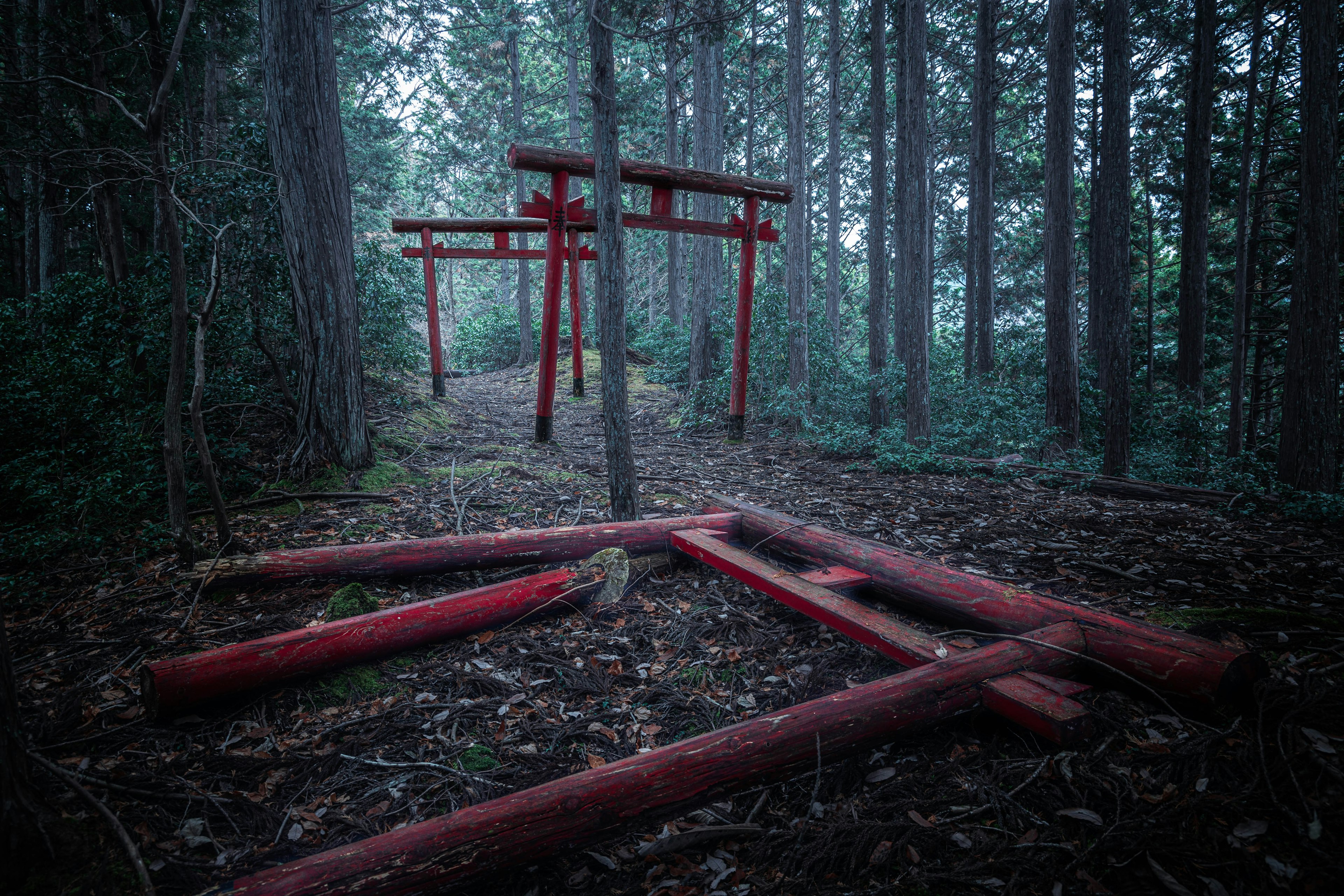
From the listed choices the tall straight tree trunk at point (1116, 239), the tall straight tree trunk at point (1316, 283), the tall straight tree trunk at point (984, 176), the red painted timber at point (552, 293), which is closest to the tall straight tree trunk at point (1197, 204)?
the tall straight tree trunk at point (1116, 239)

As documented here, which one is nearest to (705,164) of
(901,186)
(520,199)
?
(901,186)

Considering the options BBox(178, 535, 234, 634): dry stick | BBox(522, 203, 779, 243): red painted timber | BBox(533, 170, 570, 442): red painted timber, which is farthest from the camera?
BBox(522, 203, 779, 243): red painted timber

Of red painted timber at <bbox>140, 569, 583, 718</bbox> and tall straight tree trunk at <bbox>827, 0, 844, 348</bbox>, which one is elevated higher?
tall straight tree trunk at <bbox>827, 0, 844, 348</bbox>

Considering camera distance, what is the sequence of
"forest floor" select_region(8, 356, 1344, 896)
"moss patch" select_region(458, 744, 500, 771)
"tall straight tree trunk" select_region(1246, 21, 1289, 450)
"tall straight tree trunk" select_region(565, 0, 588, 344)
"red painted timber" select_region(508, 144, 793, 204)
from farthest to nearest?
"tall straight tree trunk" select_region(565, 0, 588, 344) < "tall straight tree trunk" select_region(1246, 21, 1289, 450) < "red painted timber" select_region(508, 144, 793, 204) < "moss patch" select_region(458, 744, 500, 771) < "forest floor" select_region(8, 356, 1344, 896)

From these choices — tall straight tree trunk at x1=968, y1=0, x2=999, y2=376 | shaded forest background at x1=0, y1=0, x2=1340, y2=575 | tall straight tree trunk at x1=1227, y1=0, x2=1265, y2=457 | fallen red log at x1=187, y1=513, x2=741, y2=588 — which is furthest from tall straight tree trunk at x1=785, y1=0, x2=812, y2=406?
tall straight tree trunk at x1=1227, y1=0, x2=1265, y2=457

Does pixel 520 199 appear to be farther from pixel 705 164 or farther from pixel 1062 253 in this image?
pixel 1062 253

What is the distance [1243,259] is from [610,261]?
1267 centimetres

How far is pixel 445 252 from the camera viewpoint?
1209 centimetres

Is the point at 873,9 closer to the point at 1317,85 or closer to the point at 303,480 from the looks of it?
the point at 1317,85

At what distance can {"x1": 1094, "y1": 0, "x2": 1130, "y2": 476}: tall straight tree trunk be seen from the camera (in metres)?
8.23

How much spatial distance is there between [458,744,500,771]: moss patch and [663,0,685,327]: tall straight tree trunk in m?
12.8

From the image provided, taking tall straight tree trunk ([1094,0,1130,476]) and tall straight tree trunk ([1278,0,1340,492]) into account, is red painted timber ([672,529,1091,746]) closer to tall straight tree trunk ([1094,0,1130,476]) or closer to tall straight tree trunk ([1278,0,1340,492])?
tall straight tree trunk ([1278,0,1340,492])

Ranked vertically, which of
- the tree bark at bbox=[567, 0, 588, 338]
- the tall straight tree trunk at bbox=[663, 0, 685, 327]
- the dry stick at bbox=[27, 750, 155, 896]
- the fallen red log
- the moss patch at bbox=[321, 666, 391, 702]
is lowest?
the moss patch at bbox=[321, 666, 391, 702]

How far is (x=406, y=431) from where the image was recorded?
26.6 ft
